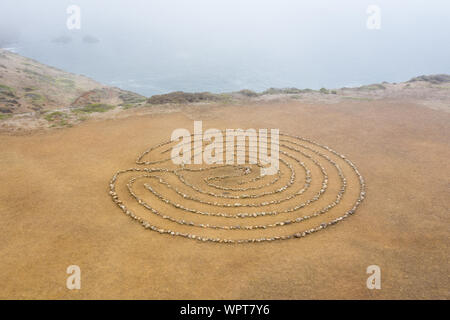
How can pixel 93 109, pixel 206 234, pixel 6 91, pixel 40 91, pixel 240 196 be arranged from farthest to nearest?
pixel 40 91, pixel 6 91, pixel 93 109, pixel 240 196, pixel 206 234

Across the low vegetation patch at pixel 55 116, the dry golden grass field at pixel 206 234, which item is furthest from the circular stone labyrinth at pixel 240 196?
the low vegetation patch at pixel 55 116

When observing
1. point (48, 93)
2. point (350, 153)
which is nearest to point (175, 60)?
point (48, 93)

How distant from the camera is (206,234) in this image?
15.1m

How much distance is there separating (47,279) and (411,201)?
64.0 feet

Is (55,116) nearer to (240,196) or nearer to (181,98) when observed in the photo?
(181,98)

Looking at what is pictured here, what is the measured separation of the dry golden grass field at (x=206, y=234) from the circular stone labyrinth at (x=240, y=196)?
0.70ft

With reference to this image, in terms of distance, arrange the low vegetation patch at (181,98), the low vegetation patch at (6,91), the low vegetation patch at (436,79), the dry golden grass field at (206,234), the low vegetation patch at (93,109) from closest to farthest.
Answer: the dry golden grass field at (206,234)
the low vegetation patch at (93,109)
the low vegetation patch at (181,98)
the low vegetation patch at (6,91)
the low vegetation patch at (436,79)

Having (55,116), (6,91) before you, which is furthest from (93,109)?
(6,91)

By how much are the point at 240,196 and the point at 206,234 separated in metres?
4.20

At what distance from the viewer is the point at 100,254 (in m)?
13.5

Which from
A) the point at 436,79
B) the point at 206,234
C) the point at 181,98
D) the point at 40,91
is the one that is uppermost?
the point at 436,79

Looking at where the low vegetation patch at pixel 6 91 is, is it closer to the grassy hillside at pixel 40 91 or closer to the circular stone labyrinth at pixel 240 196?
the grassy hillside at pixel 40 91

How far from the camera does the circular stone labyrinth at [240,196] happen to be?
1556cm

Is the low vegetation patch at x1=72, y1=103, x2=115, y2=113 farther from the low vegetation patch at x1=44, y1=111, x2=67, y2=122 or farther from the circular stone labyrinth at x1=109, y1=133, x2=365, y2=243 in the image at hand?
the circular stone labyrinth at x1=109, y1=133, x2=365, y2=243
